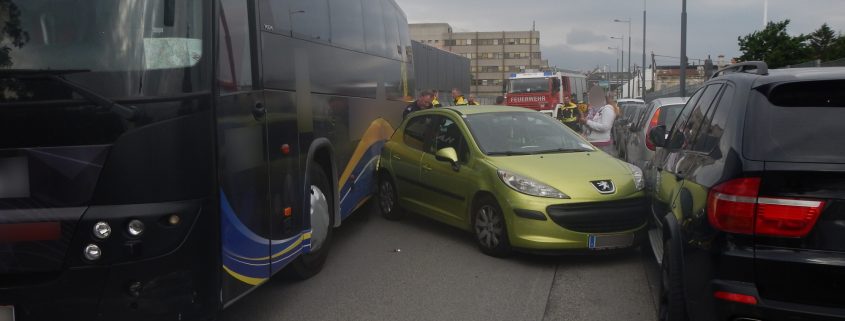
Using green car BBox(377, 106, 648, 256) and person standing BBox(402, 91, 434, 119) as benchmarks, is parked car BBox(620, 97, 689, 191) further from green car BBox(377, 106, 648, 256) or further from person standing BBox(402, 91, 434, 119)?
person standing BBox(402, 91, 434, 119)

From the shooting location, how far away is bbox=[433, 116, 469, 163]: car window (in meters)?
7.42

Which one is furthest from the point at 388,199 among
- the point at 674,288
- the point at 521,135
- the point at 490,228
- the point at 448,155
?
the point at 674,288

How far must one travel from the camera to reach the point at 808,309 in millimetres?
2953

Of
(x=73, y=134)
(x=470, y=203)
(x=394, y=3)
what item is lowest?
(x=470, y=203)

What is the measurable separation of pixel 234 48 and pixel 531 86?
30.1 meters

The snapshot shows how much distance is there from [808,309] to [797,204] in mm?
439

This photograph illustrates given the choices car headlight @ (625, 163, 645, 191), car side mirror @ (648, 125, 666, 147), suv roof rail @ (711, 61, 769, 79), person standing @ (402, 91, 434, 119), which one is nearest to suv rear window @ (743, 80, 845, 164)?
suv roof rail @ (711, 61, 769, 79)

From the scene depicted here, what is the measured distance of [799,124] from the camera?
3.16 meters

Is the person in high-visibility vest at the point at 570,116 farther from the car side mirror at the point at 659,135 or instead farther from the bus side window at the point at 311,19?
the car side mirror at the point at 659,135

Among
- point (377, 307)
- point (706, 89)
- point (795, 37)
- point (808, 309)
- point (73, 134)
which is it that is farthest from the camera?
point (795, 37)

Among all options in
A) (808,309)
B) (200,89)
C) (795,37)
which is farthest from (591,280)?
(795,37)

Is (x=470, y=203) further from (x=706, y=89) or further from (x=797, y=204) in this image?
(x=797, y=204)

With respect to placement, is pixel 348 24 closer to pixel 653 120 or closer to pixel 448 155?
pixel 448 155

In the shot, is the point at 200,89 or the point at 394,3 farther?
the point at 394,3
